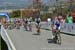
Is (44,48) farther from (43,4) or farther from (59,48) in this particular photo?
(43,4)

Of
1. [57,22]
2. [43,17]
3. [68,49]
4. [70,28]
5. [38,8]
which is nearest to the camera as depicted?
[68,49]

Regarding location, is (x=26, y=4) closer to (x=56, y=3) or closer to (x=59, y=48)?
(x=56, y=3)

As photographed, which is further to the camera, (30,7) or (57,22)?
(30,7)

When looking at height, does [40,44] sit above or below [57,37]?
below

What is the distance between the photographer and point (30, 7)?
107562 mm

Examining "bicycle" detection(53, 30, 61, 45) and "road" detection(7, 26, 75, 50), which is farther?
"bicycle" detection(53, 30, 61, 45)

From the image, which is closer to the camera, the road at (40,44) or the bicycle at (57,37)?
the road at (40,44)

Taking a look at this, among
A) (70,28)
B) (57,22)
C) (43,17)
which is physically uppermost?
(57,22)

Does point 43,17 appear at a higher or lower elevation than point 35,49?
lower

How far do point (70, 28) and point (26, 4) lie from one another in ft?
270

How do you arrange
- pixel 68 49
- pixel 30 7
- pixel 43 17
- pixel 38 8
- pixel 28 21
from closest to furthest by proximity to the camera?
pixel 68 49 → pixel 28 21 → pixel 43 17 → pixel 38 8 → pixel 30 7

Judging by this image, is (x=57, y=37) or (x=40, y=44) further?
(x=40, y=44)

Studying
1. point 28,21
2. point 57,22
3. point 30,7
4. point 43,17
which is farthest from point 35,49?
point 30,7

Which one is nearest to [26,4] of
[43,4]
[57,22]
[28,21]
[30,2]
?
[30,2]
